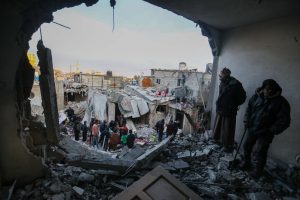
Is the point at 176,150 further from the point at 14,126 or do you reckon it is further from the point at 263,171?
the point at 14,126

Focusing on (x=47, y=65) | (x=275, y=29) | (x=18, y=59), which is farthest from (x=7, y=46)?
(x=275, y=29)

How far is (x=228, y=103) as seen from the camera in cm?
534

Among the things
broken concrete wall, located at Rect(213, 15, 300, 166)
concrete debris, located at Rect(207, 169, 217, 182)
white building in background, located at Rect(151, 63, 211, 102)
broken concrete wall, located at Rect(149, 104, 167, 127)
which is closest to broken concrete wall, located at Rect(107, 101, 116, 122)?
broken concrete wall, located at Rect(149, 104, 167, 127)

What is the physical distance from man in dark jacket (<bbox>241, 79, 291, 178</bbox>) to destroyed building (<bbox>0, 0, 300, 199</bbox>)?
725mm

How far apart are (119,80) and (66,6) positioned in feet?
106

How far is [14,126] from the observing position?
10.8 ft

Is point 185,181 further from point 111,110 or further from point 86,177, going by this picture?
point 111,110

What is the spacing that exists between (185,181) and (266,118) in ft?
6.57

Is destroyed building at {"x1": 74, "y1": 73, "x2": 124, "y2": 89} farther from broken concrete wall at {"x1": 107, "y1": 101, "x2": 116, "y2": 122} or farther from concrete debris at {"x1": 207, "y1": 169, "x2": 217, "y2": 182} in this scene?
concrete debris at {"x1": 207, "y1": 169, "x2": 217, "y2": 182}

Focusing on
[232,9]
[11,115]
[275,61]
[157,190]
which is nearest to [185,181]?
[157,190]

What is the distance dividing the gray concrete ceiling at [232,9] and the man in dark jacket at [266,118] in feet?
5.09

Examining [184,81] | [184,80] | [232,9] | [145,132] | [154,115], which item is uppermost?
[232,9]

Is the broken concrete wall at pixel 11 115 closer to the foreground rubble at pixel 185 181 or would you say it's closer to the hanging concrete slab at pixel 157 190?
the foreground rubble at pixel 185 181

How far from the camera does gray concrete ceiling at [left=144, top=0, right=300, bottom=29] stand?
4234 mm
